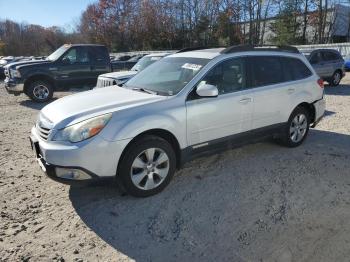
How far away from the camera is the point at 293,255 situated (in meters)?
3.27

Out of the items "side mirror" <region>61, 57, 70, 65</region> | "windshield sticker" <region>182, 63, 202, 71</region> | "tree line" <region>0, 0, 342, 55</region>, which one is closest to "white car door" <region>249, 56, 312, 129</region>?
"windshield sticker" <region>182, 63, 202, 71</region>

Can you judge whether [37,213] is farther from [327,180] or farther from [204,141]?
[327,180]

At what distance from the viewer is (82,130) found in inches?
154

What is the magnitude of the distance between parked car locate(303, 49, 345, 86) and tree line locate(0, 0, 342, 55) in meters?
23.3

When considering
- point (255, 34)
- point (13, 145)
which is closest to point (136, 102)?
point (13, 145)

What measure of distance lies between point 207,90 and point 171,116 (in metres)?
0.58

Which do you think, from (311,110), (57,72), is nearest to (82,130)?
(311,110)

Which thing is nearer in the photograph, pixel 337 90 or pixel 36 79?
pixel 36 79

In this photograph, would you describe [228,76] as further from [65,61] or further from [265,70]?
[65,61]

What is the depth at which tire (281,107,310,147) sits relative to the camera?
6029 mm

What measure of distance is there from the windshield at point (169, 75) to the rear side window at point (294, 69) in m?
1.73

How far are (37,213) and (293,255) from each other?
275cm

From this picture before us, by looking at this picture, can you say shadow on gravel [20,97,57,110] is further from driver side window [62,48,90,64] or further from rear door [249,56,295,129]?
rear door [249,56,295,129]

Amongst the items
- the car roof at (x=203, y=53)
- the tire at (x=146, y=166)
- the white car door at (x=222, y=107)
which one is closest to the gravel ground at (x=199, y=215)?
the tire at (x=146, y=166)
